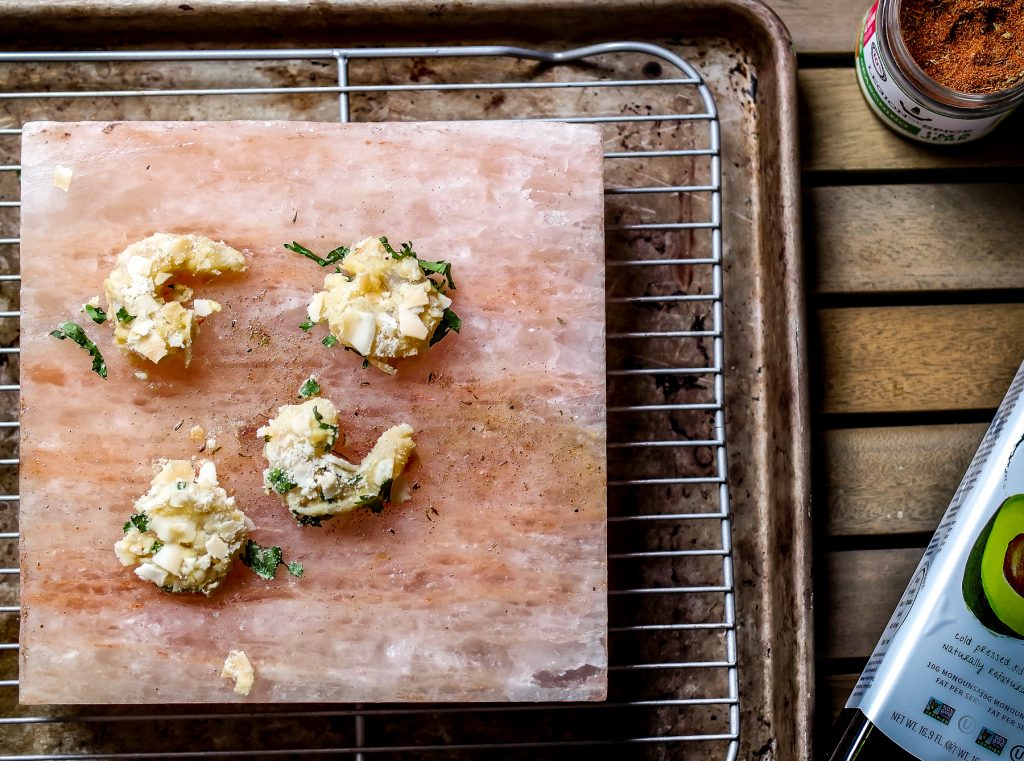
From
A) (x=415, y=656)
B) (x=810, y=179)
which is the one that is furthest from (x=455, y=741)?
(x=810, y=179)

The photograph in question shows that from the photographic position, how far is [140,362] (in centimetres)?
114

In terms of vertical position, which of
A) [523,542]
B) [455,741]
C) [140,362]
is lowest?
[455,741]

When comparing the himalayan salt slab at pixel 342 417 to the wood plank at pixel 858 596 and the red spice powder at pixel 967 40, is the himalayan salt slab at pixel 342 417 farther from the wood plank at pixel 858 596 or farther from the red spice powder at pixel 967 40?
the red spice powder at pixel 967 40

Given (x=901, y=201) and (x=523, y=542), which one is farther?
(x=901, y=201)

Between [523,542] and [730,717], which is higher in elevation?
[523,542]

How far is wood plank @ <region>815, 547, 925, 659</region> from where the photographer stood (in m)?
1.28

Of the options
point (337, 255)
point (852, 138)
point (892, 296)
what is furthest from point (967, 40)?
point (337, 255)

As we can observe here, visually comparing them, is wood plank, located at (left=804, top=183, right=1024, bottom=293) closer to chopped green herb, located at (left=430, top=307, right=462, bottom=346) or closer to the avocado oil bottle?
the avocado oil bottle

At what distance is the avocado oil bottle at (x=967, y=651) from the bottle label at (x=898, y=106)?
0.41m

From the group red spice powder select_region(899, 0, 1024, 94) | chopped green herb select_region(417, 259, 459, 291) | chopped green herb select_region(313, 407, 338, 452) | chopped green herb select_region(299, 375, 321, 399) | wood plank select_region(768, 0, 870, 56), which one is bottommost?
chopped green herb select_region(313, 407, 338, 452)

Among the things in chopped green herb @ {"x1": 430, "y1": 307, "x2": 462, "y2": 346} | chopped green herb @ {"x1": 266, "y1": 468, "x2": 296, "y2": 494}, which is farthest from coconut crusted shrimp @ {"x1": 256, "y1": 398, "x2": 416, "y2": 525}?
chopped green herb @ {"x1": 430, "y1": 307, "x2": 462, "y2": 346}

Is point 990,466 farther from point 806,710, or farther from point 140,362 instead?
point 140,362

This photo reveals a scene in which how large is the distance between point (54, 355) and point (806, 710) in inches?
44.4

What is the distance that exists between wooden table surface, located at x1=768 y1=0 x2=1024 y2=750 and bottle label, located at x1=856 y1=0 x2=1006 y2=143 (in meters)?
0.03
